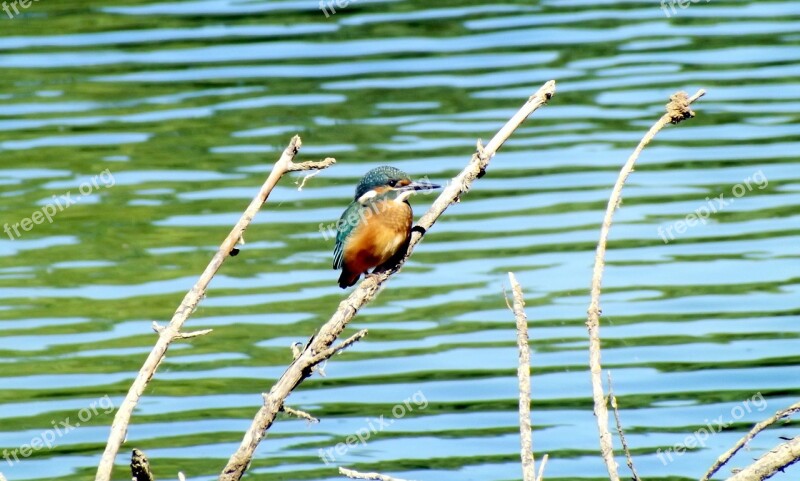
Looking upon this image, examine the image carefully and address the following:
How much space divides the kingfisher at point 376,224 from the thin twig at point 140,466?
2.00 m

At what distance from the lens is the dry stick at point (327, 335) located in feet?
14.4

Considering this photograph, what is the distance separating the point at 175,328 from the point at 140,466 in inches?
16.8

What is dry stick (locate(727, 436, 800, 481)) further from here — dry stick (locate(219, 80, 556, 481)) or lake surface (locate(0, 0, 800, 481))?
lake surface (locate(0, 0, 800, 481))

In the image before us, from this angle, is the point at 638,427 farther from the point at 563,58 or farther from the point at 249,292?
the point at 563,58

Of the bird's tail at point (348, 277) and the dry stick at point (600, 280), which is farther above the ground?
the bird's tail at point (348, 277)

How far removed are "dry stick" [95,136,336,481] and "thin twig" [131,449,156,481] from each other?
0.20 feet

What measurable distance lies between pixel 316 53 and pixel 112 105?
2314 mm

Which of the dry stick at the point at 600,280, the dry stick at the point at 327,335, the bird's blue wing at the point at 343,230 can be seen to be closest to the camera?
the dry stick at the point at 600,280

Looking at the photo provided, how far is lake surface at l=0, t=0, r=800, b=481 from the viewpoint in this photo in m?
8.52

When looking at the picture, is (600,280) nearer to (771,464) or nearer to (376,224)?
(771,464)

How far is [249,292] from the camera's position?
10445 millimetres

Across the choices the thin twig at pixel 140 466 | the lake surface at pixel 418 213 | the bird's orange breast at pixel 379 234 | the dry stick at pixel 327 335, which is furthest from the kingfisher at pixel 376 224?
the thin twig at pixel 140 466

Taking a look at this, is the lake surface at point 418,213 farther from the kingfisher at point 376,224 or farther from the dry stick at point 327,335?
the dry stick at point 327,335

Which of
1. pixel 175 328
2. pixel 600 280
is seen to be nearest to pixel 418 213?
pixel 600 280
